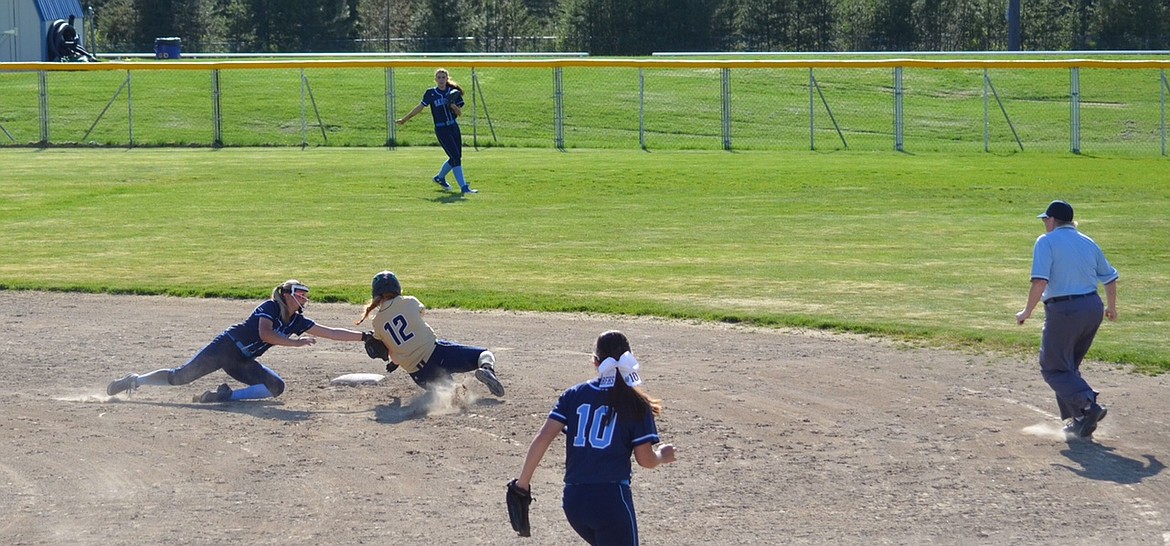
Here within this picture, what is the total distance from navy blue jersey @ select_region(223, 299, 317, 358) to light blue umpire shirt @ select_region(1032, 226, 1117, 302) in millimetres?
6401

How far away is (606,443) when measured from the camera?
251 inches

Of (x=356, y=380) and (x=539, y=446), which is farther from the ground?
(x=539, y=446)

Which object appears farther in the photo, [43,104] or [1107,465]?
[43,104]

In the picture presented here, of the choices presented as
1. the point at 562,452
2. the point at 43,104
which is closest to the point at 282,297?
the point at 562,452

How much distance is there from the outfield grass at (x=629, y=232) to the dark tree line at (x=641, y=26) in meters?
36.3

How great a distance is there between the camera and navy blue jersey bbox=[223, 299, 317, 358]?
1173 cm

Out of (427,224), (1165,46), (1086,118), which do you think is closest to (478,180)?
(427,224)

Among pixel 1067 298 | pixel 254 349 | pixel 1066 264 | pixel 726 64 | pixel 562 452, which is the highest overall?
pixel 726 64

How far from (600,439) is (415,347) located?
534 cm

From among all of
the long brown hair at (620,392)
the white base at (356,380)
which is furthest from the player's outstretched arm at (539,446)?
the white base at (356,380)

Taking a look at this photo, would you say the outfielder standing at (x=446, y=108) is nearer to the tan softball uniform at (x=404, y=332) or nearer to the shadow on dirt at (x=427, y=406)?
the tan softball uniform at (x=404, y=332)

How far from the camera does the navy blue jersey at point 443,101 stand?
2512 centimetres

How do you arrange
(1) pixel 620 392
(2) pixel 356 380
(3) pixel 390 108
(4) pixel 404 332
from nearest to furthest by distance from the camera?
(1) pixel 620 392
(4) pixel 404 332
(2) pixel 356 380
(3) pixel 390 108

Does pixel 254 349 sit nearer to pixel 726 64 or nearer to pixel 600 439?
pixel 600 439
